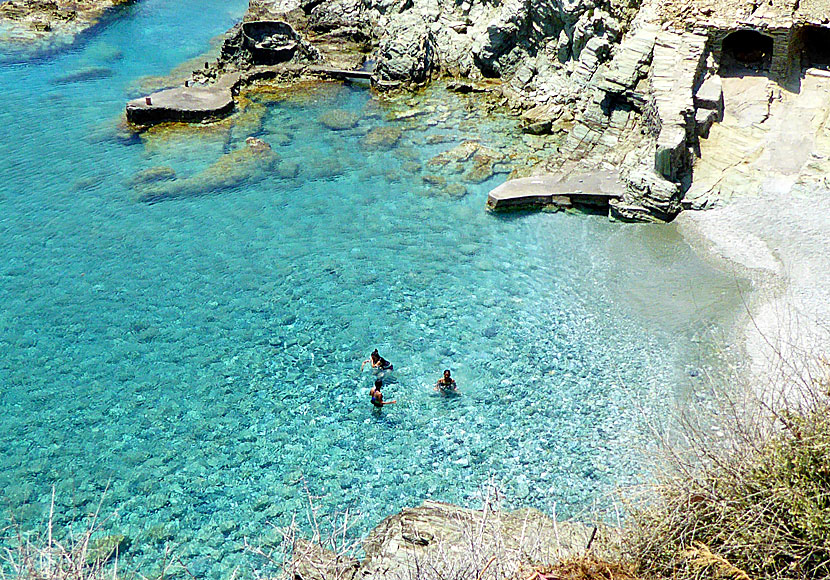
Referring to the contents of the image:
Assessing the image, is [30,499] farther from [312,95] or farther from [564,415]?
[312,95]

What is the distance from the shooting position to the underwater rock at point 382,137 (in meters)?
31.2

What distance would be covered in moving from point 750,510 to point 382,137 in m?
24.8

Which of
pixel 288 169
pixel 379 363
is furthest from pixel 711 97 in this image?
A: pixel 288 169

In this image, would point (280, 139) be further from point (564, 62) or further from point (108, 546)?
point (108, 546)

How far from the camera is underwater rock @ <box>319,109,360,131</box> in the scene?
33156 millimetres

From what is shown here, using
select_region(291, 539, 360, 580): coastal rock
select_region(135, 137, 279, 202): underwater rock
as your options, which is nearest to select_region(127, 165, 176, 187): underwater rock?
select_region(135, 137, 279, 202): underwater rock

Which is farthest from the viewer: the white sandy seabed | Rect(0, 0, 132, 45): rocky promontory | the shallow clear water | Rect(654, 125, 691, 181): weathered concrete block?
Rect(0, 0, 132, 45): rocky promontory

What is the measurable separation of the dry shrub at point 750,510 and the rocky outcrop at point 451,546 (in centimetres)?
111

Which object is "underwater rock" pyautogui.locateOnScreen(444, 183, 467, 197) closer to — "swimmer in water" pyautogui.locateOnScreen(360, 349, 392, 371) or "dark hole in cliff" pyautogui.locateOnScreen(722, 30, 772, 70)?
"swimmer in water" pyautogui.locateOnScreen(360, 349, 392, 371)

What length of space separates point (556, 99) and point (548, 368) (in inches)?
687

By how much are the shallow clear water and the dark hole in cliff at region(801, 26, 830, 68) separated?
34.9 feet

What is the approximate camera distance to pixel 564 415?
17.9 meters

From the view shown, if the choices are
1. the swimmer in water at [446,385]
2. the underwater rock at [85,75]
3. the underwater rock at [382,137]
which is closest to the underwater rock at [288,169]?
the underwater rock at [382,137]

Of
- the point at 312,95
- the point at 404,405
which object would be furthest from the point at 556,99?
the point at 404,405
